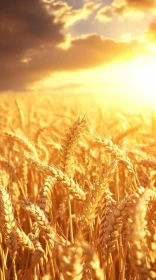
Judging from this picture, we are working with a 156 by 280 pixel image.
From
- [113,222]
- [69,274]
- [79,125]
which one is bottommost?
[69,274]

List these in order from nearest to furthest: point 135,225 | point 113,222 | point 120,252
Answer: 1. point 135,225
2. point 113,222
3. point 120,252

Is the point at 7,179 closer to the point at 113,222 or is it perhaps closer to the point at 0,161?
the point at 0,161

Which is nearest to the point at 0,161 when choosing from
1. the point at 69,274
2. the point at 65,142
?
the point at 65,142

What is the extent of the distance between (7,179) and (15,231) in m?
1.37

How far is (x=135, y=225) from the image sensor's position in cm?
78

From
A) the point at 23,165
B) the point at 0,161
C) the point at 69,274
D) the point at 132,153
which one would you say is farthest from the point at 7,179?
the point at 69,274

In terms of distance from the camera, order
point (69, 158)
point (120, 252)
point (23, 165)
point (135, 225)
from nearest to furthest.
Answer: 1. point (135, 225)
2. point (69, 158)
3. point (120, 252)
4. point (23, 165)

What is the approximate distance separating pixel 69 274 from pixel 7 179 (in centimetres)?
180

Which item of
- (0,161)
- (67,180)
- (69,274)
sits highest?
(0,161)

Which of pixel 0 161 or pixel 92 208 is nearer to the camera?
pixel 92 208

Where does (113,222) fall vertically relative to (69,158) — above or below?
below

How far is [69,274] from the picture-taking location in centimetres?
83

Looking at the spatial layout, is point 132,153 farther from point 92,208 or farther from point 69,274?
point 69,274

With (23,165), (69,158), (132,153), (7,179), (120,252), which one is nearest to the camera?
(69,158)
